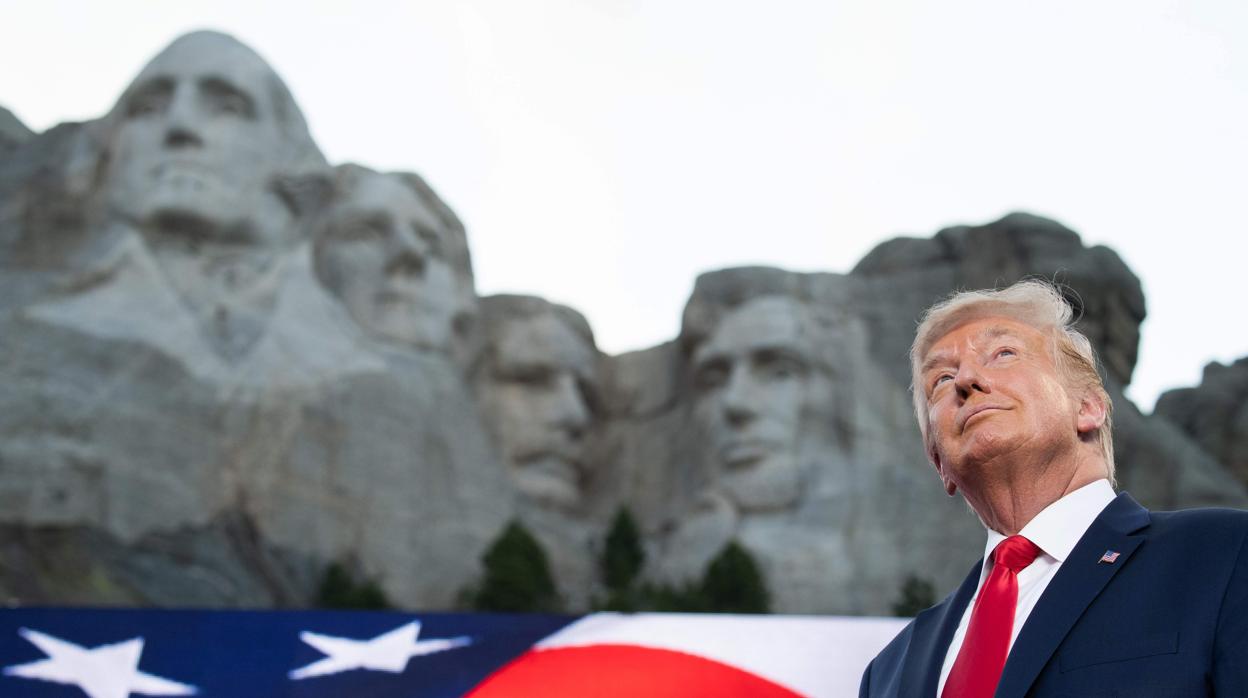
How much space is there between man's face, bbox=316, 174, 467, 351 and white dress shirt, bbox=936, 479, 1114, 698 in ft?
28.7

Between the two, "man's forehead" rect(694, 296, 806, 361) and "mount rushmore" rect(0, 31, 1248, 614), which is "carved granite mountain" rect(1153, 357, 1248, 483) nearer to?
"mount rushmore" rect(0, 31, 1248, 614)

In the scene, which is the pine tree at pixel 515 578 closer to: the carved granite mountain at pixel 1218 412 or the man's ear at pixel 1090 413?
the carved granite mountain at pixel 1218 412

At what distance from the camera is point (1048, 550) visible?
2.08m

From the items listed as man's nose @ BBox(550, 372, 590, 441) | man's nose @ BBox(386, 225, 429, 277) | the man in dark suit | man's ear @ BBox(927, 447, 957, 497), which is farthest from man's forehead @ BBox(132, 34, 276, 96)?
man's ear @ BBox(927, 447, 957, 497)

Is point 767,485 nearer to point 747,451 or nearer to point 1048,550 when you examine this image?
point 747,451

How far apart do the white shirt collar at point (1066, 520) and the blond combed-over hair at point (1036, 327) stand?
9 centimetres

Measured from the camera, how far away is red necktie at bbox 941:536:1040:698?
1990mm

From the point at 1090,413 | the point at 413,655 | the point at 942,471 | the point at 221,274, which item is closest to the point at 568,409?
the point at 221,274

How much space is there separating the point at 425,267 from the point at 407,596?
104 inches

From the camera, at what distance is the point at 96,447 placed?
8.77m

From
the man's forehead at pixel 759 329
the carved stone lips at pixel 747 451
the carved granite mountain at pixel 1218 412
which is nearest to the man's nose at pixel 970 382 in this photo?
the carved stone lips at pixel 747 451

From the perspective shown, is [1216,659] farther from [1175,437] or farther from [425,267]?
[1175,437]

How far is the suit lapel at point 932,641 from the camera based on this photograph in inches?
85.1

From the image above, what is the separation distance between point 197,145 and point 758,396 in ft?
13.6
